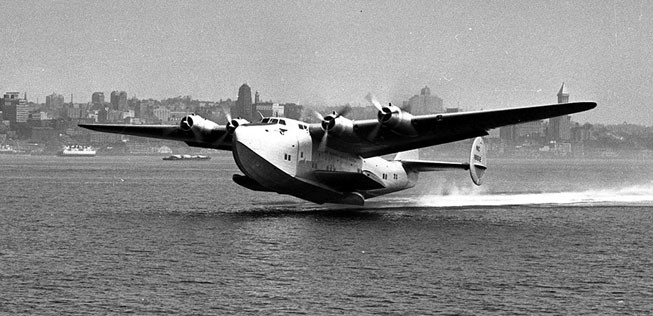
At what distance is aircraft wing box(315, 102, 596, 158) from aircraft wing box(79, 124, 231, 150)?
21.3 feet

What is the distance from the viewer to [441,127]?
1980 inches

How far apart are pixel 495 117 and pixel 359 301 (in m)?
21.6

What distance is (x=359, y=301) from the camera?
97.7 feet

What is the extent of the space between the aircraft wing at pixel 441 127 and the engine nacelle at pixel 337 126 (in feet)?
1.19

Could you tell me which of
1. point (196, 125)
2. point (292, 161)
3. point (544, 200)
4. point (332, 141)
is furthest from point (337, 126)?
point (544, 200)

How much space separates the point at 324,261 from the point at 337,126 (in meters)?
15.7

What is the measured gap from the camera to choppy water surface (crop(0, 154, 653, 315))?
96.9ft

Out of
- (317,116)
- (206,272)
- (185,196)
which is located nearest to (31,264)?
(206,272)

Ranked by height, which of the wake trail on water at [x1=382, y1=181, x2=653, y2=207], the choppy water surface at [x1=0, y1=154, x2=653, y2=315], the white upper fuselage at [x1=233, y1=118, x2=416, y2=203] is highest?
the white upper fuselage at [x1=233, y1=118, x2=416, y2=203]

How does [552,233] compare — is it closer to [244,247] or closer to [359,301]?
[244,247]

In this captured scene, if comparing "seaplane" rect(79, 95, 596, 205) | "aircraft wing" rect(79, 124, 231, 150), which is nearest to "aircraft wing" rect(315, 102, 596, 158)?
"seaplane" rect(79, 95, 596, 205)

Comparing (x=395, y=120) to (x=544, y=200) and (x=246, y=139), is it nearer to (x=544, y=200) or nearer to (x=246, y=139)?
(x=246, y=139)

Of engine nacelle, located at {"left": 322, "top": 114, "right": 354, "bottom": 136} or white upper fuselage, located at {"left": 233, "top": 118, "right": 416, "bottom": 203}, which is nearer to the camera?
white upper fuselage, located at {"left": 233, "top": 118, "right": 416, "bottom": 203}

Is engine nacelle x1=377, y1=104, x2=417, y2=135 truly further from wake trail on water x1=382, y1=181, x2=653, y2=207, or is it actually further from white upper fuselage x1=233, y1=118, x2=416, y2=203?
wake trail on water x1=382, y1=181, x2=653, y2=207
